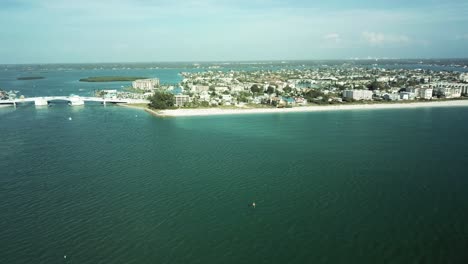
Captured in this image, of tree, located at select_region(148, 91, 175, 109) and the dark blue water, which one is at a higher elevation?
tree, located at select_region(148, 91, 175, 109)

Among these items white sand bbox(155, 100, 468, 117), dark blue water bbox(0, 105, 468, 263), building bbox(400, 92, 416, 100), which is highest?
building bbox(400, 92, 416, 100)

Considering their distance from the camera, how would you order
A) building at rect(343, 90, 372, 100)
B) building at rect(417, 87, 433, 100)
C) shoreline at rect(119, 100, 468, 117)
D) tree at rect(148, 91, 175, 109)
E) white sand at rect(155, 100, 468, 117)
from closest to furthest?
shoreline at rect(119, 100, 468, 117)
white sand at rect(155, 100, 468, 117)
tree at rect(148, 91, 175, 109)
building at rect(343, 90, 372, 100)
building at rect(417, 87, 433, 100)

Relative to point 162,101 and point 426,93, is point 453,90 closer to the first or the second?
point 426,93

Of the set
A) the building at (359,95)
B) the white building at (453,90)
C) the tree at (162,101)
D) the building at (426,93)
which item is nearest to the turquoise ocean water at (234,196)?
the tree at (162,101)

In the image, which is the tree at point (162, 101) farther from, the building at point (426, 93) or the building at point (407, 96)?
the building at point (426, 93)

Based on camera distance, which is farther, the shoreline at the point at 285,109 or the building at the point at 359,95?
the building at the point at 359,95

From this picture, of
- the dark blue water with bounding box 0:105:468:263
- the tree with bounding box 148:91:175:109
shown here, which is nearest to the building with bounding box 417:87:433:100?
the dark blue water with bounding box 0:105:468:263

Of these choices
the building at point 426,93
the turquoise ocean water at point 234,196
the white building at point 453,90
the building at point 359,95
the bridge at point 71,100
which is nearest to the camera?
the turquoise ocean water at point 234,196

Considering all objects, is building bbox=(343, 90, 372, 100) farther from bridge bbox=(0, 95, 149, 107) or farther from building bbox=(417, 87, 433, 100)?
bridge bbox=(0, 95, 149, 107)

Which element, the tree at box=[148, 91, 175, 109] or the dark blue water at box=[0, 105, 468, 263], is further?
the tree at box=[148, 91, 175, 109]

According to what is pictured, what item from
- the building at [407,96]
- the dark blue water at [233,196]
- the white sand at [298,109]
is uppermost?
the building at [407,96]
